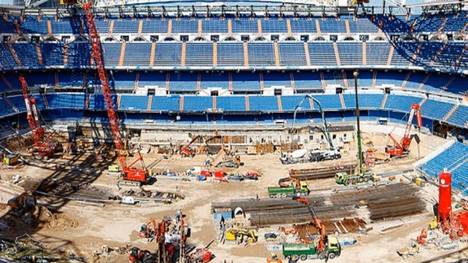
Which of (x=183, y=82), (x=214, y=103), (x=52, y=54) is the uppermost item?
(x=52, y=54)

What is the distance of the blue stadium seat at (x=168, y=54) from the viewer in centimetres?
7873

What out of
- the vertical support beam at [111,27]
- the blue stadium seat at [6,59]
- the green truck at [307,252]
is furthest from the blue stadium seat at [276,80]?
the green truck at [307,252]

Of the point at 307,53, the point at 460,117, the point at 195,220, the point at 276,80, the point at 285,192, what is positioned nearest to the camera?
the point at 195,220

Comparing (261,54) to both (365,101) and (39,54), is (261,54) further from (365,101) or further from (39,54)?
(39,54)

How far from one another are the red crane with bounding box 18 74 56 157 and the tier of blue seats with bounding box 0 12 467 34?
51.6 feet

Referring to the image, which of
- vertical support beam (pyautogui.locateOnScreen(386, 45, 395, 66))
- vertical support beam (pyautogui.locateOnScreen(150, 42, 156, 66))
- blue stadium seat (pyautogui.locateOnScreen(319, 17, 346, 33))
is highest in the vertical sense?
blue stadium seat (pyautogui.locateOnScreen(319, 17, 346, 33))

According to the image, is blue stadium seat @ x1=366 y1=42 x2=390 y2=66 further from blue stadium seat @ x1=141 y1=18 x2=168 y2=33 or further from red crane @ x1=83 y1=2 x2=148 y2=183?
red crane @ x1=83 y1=2 x2=148 y2=183

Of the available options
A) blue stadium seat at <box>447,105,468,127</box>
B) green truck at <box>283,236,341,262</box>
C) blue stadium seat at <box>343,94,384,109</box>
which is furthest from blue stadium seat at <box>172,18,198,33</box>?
green truck at <box>283,236,341,262</box>

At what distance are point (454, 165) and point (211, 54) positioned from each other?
1450 inches


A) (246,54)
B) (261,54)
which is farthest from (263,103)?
(246,54)

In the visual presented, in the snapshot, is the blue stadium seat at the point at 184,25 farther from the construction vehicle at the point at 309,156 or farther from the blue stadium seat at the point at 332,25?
the construction vehicle at the point at 309,156

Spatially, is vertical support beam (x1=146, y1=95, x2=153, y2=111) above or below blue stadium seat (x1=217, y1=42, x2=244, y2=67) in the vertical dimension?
below

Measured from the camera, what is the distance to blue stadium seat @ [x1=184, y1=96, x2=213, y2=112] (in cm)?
7519

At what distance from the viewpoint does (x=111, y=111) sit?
7081 cm
